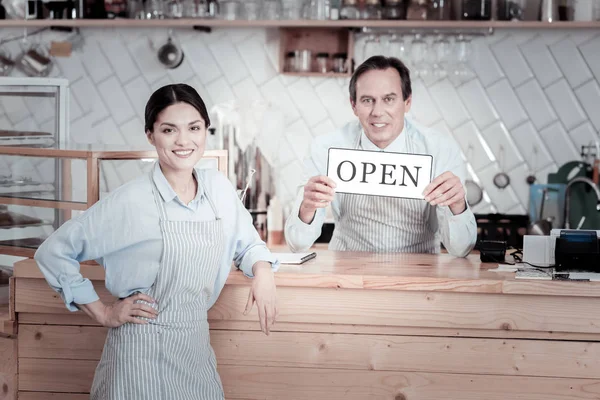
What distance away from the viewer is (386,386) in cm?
256

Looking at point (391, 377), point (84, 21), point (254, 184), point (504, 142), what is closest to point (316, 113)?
point (254, 184)

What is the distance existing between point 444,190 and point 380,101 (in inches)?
17.7

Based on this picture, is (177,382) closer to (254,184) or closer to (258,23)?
(254,184)

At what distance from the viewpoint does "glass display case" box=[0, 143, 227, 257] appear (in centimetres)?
268

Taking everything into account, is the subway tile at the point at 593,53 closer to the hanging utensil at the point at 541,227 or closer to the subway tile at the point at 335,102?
the hanging utensil at the point at 541,227

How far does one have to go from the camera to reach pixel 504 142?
16.1 feet

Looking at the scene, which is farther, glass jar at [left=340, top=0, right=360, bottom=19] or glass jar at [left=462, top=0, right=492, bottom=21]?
glass jar at [left=340, top=0, right=360, bottom=19]

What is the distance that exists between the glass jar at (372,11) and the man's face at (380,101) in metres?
1.85

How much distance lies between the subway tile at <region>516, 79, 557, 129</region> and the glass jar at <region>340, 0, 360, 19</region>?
1.08m

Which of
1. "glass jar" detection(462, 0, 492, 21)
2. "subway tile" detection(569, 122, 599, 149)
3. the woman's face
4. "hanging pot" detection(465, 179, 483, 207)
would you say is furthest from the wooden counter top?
"subway tile" detection(569, 122, 599, 149)

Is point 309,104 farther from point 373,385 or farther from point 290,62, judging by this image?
point 373,385

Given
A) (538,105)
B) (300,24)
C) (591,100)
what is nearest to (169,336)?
(300,24)

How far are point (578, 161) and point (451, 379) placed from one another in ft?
8.64

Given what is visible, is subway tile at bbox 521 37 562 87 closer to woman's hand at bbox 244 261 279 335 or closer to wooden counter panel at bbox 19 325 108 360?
woman's hand at bbox 244 261 279 335
